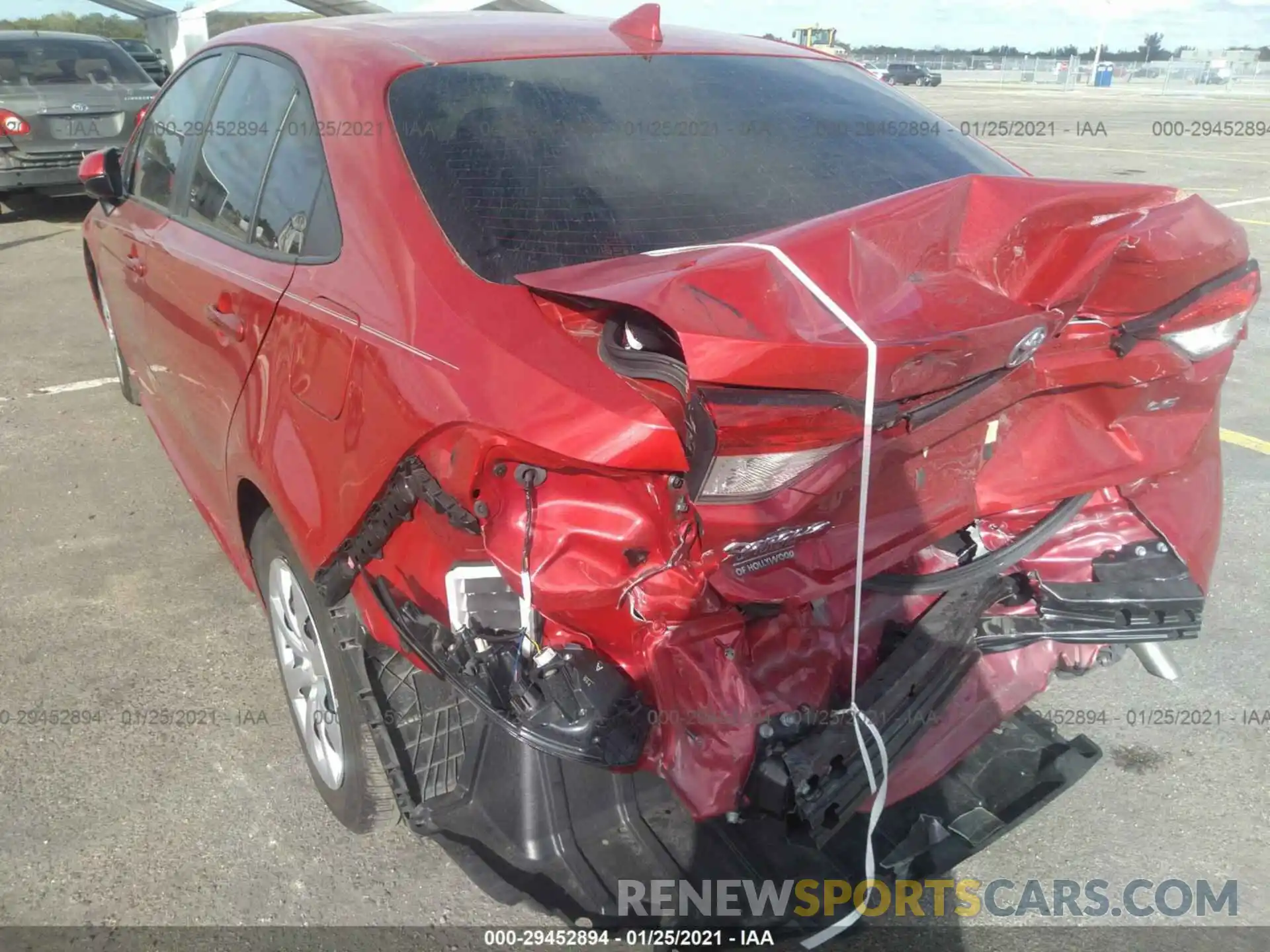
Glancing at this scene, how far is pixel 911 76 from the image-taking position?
1822 inches

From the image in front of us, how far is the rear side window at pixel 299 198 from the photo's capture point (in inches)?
86.2

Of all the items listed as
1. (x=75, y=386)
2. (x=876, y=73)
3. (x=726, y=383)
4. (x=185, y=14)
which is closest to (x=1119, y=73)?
(x=185, y=14)

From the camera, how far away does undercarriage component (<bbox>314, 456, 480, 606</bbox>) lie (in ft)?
5.82

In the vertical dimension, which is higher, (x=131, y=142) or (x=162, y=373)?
(x=131, y=142)

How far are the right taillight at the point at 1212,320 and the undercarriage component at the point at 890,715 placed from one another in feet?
2.15

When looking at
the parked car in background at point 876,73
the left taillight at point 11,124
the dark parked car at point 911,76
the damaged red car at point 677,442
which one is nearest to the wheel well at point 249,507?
the damaged red car at point 677,442

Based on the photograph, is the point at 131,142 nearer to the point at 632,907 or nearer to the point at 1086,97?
the point at 632,907

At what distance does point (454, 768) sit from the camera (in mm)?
2041

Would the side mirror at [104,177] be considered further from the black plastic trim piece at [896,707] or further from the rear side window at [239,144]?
the black plastic trim piece at [896,707]

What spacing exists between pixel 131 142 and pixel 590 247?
271cm

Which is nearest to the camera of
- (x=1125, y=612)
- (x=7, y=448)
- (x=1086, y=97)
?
(x=1125, y=612)

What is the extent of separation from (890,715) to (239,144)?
2.28 m

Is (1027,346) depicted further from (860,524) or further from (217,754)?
(217,754)

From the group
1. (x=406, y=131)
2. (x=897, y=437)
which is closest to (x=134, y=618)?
(x=406, y=131)
